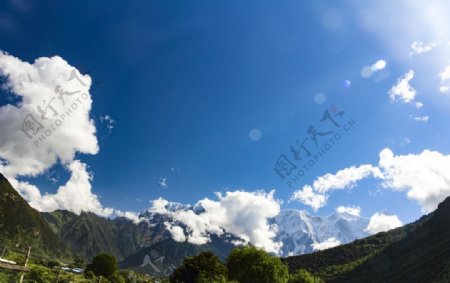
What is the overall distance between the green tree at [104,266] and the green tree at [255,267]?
51233 millimetres

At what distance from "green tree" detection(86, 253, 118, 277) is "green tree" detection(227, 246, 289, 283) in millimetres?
51233

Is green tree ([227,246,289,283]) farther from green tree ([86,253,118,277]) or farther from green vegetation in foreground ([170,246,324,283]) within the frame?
green tree ([86,253,118,277])

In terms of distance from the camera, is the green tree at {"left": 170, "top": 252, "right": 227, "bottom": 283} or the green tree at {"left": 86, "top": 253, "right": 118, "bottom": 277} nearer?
the green tree at {"left": 170, "top": 252, "right": 227, "bottom": 283}

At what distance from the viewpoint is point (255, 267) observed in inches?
2542

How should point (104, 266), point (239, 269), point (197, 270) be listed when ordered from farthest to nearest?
point (104, 266), point (197, 270), point (239, 269)

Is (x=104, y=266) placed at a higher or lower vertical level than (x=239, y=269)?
higher

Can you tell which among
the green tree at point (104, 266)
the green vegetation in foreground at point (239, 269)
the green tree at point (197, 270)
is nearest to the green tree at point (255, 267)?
→ the green vegetation in foreground at point (239, 269)

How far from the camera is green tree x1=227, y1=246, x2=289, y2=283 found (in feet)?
210

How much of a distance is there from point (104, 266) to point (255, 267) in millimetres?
59805

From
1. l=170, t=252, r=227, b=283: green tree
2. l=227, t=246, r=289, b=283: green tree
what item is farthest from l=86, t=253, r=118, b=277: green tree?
l=227, t=246, r=289, b=283: green tree

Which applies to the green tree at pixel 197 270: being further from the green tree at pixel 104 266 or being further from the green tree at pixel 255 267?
the green tree at pixel 104 266

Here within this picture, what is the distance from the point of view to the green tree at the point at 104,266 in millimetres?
107500

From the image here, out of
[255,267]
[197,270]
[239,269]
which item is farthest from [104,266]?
[255,267]

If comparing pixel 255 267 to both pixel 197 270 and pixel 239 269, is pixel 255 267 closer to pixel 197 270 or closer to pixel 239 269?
pixel 239 269
